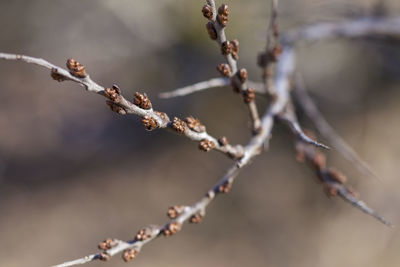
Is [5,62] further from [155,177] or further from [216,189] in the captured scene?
[216,189]

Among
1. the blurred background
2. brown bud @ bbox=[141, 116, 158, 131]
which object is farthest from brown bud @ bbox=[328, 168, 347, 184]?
the blurred background

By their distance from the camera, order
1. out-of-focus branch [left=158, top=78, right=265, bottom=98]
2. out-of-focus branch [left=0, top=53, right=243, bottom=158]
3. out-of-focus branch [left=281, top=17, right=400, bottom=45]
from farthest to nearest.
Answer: out-of-focus branch [left=281, top=17, right=400, bottom=45]
out-of-focus branch [left=158, top=78, right=265, bottom=98]
out-of-focus branch [left=0, top=53, right=243, bottom=158]

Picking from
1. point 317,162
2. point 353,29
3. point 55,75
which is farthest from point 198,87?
point 353,29

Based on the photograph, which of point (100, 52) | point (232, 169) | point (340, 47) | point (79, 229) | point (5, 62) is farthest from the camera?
point (5, 62)

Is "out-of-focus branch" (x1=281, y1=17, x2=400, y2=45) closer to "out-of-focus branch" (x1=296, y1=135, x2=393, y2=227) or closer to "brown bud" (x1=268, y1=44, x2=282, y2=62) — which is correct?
"brown bud" (x1=268, y1=44, x2=282, y2=62)

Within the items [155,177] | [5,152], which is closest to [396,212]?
[155,177]

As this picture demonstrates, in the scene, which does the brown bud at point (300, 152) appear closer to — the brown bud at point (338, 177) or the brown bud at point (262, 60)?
the brown bud at point (338, 177)
